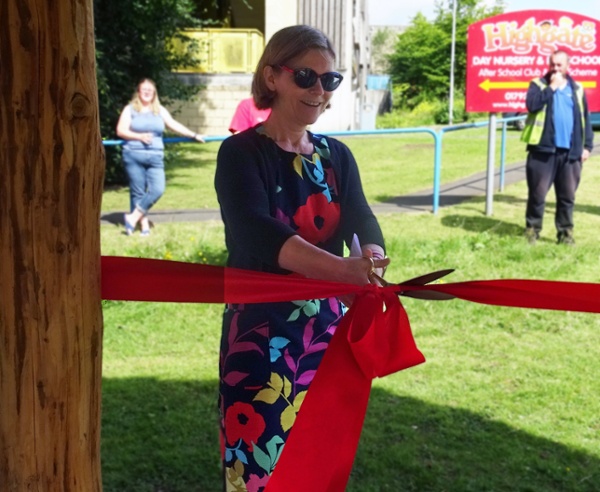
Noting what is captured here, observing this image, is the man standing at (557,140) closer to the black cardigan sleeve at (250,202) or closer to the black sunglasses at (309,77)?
the black sunglasses at (309,77)

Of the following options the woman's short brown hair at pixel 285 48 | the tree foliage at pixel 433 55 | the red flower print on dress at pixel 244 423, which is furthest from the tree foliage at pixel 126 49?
Answer: the tree foliage at pixel 433 55

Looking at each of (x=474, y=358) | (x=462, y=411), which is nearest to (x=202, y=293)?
(x=462, y=411)

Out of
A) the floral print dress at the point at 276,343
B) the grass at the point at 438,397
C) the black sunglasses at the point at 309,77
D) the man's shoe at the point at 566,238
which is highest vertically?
the black sunglasses at the point at 309,77

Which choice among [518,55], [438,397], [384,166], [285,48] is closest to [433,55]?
[384,166]

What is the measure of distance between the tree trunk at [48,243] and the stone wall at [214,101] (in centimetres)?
2310

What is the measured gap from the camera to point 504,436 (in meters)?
4.43

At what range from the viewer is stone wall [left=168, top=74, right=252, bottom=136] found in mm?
25141

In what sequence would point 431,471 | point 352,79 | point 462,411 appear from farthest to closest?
point 352,79 → point 462,411 → point 431,471

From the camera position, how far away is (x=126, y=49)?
48.3ft

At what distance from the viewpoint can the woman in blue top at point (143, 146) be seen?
9797mm

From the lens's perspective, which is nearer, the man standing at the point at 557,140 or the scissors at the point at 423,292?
the scissors at the point at 423,292

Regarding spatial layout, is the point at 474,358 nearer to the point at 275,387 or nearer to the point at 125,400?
the point at 125,400

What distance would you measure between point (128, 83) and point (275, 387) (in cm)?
1302

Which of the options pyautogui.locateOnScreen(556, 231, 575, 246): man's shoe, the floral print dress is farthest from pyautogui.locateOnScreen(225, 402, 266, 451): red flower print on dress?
pyautogui.locateOnScreen(556, 231, 575, 246): man's shoe
